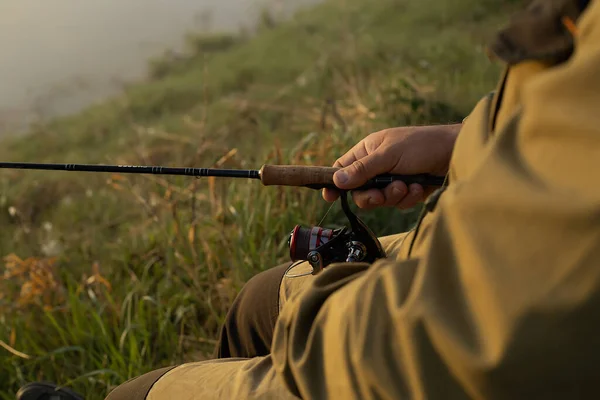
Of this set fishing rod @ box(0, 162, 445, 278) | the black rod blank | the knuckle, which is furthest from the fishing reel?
the black rod blank

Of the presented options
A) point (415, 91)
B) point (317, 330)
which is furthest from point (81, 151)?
point (317, 330)

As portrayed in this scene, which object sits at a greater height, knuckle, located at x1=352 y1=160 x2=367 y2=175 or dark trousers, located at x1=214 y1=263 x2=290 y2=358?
knuckle, located at x1=352 y1=160 x2=367 y2=175

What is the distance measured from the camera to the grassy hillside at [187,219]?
2.68 meters

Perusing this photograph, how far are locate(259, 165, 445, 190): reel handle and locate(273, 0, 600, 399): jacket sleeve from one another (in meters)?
0.73

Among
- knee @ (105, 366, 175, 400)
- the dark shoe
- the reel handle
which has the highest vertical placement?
the reel handle

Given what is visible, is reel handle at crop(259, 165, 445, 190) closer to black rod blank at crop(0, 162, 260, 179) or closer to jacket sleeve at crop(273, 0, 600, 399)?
black rod blank at crop(0, 162, 260, 179)

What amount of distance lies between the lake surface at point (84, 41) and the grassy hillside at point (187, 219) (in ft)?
21.0

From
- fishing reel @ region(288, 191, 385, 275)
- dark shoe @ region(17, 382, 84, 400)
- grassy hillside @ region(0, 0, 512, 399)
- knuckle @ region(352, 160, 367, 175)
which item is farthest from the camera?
grassy hillside @ region(0, 0, 512, 399)

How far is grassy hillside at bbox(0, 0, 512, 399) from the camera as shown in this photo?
2.68 m

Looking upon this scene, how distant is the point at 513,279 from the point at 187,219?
266 cm

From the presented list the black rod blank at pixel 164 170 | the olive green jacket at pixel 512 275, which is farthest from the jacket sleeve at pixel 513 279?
the black rod blank at pixel 164 170

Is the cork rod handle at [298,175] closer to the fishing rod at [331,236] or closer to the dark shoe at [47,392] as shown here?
the fishing rod at [331,236]

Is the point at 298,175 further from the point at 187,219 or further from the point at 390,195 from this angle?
the point at 187,219

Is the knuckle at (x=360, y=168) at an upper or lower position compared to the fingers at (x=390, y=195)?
upper
